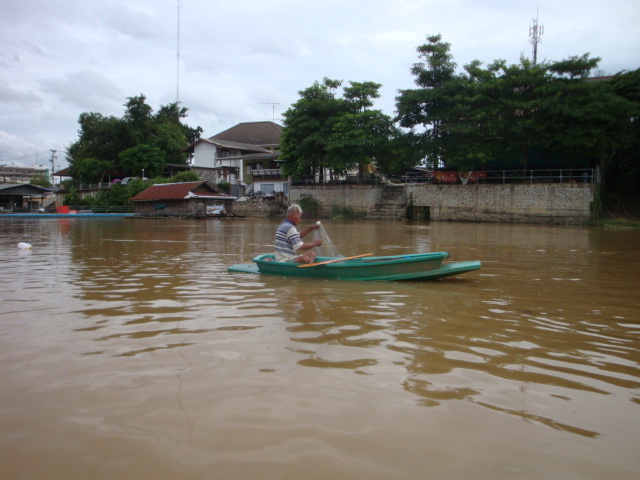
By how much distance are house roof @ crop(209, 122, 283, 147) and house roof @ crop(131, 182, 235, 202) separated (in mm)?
15300

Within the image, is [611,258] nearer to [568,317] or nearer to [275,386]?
[568,317]

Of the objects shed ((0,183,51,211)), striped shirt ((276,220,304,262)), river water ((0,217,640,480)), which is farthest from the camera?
shed ((0,183,51,211))

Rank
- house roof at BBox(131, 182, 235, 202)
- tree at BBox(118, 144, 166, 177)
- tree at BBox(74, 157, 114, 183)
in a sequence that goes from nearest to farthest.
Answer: house roof at BBox(131, 182, 235, 202), tree at BBox(118, 144, 166, 177), tree at BBox(74, 157, 114, 183)

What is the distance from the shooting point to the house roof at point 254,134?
5659 centimetres

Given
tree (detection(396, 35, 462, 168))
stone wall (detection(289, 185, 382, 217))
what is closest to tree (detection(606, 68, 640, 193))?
tree (detection(396, 35, 462, 168))

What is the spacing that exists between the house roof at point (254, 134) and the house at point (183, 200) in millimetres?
15409

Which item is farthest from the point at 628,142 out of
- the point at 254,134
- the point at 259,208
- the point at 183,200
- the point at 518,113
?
the point at 254,134

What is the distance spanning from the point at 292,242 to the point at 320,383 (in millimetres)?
5002

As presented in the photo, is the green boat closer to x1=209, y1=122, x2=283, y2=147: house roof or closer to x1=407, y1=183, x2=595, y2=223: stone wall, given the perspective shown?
x1=407, y1=183, x2=595, y2=223: stone wall

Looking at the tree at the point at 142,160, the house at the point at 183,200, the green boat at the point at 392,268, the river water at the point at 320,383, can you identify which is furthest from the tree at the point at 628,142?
the tree at the point at 142,160

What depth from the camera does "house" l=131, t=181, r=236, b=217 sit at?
3962 centimetres

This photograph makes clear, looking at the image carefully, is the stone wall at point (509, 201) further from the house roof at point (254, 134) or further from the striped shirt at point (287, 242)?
the house roof at point (254, 134)

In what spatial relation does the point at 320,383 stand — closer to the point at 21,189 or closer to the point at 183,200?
the point at 183,200

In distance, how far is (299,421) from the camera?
3145mm
